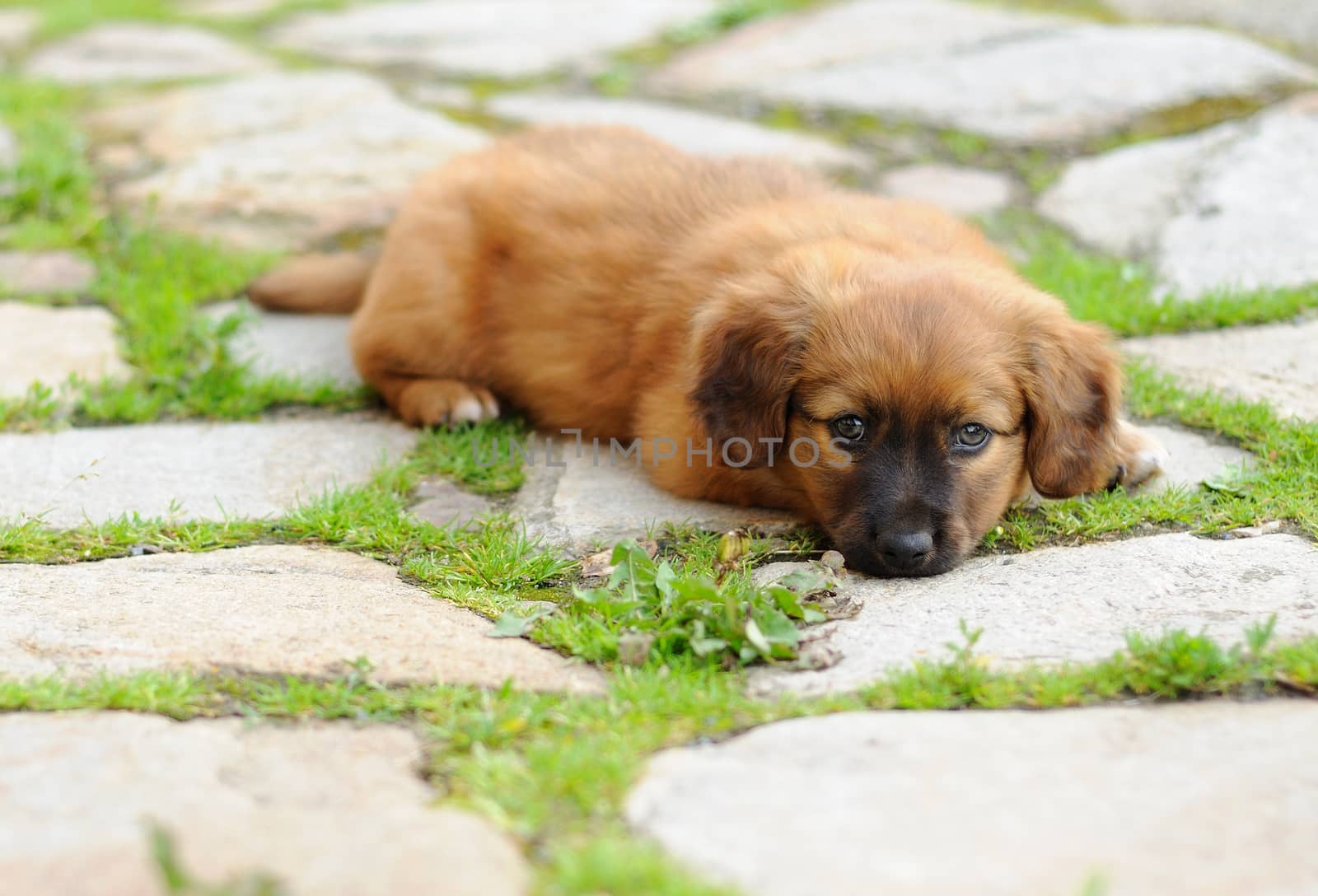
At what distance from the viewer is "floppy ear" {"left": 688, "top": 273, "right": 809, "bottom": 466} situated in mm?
2834

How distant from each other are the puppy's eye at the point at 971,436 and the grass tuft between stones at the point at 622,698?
0.74 metres

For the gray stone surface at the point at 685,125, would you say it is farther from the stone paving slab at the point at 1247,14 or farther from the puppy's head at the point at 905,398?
the stone paving slab at the point at 1247,14

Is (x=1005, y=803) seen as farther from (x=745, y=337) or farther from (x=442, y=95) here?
(x=442, y=95)

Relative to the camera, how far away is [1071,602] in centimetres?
228

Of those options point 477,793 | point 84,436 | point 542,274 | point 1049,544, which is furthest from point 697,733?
point 84,436

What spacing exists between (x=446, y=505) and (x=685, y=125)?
2752 millimetres

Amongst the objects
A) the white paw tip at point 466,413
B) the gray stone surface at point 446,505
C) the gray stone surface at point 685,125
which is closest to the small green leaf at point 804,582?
the gray stone surface at point 446,505

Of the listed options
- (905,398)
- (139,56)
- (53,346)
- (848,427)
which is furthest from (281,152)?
(905,398)

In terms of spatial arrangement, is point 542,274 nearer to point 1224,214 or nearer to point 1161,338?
point 1161,338

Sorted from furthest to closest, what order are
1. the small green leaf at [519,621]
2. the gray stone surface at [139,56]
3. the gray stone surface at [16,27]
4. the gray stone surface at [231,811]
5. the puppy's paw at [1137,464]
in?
the gray stone surface at [16,27]
the gray stone surface at [139,56]
the puppy's paw at [1137,464]
the small green leaf at [519,621]
the gray stone surface at [231,811]

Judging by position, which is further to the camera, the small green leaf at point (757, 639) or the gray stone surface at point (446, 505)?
the gray stone surface at point (446, 505)

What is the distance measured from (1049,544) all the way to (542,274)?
5.25 feet

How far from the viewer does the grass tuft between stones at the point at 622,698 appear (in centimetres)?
185

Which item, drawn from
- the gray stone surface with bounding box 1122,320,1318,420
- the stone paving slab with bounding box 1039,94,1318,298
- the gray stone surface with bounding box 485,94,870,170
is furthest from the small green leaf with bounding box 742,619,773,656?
the gray stone surface with bounding box 485,94,870,170
